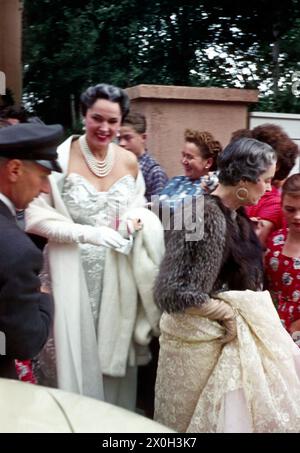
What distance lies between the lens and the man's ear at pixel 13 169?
9.04ft

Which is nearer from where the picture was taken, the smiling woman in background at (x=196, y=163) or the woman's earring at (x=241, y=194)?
the woman's earring at (x=241, y=194)

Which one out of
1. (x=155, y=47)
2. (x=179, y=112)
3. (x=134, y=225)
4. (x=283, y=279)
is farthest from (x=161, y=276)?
(x=155, y=47)

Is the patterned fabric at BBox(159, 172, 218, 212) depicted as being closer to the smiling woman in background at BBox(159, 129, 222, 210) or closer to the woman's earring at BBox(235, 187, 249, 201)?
the smiling woman in background at BBox(159, 129, 222, 210)

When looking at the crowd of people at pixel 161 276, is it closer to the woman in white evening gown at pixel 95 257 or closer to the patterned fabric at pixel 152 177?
the woman in white evening gown at pixel 95 257

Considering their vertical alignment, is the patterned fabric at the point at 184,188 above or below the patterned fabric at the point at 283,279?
above

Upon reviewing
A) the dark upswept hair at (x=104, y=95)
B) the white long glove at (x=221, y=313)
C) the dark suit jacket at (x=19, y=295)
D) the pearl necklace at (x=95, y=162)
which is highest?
the dark upswept hair at (x=104, y=95)

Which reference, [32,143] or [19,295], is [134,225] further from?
[19,295]

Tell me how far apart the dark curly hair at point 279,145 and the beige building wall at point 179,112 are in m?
1.32

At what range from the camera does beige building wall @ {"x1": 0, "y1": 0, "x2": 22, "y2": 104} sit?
6.96m

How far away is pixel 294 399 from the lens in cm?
328

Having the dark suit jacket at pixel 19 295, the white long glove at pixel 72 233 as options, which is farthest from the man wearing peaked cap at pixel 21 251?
the white long glove at pixel 72 233

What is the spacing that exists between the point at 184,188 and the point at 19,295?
5.74 feet

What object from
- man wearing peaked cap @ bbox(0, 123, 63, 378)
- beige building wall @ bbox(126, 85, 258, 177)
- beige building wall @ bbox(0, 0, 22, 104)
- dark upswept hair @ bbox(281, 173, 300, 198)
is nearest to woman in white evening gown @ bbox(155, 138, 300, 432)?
dark upswept hair @ bbox(281, 173, 300, 198)

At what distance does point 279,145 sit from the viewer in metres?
4.10
